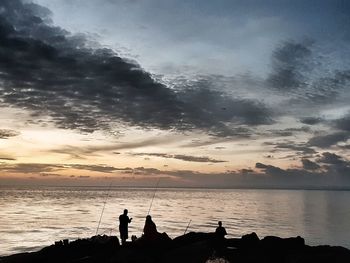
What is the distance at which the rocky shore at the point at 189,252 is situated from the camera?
1662 centimetres

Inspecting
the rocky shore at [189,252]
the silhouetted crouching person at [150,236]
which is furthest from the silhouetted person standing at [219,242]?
the silhouetted crouching person at [150,236]

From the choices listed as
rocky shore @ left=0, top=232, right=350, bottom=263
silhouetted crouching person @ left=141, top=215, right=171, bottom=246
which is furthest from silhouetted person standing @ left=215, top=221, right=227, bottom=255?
silhouetted crouching person @ left=141, top=215, right=171, bottom=246

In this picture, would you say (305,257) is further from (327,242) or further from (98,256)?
(327,242)

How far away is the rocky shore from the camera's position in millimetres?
16625

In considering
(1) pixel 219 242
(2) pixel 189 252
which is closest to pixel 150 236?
(2) pixel 189 252

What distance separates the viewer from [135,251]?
17484 millimetres

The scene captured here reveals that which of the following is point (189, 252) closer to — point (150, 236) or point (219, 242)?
point (219, 242)

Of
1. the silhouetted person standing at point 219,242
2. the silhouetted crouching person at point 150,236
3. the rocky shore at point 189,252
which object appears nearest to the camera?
the rocky shore at point 189,252

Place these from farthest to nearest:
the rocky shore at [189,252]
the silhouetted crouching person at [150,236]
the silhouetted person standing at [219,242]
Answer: the silhouetted crouching person at [150,236]
the silhouetted person standing at [219,242]
the rocky shore at [189,252]

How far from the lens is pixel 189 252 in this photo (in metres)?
17.2

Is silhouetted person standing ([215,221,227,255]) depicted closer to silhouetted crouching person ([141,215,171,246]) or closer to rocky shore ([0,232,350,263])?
rocky shore ([0,232,350,263])

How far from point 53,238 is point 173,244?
26920 millimetres

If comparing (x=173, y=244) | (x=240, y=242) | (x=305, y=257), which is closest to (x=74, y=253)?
(x=173, y=244)

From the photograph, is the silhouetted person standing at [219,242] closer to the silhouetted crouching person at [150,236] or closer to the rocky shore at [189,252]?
the rocky shore at [189,252]
